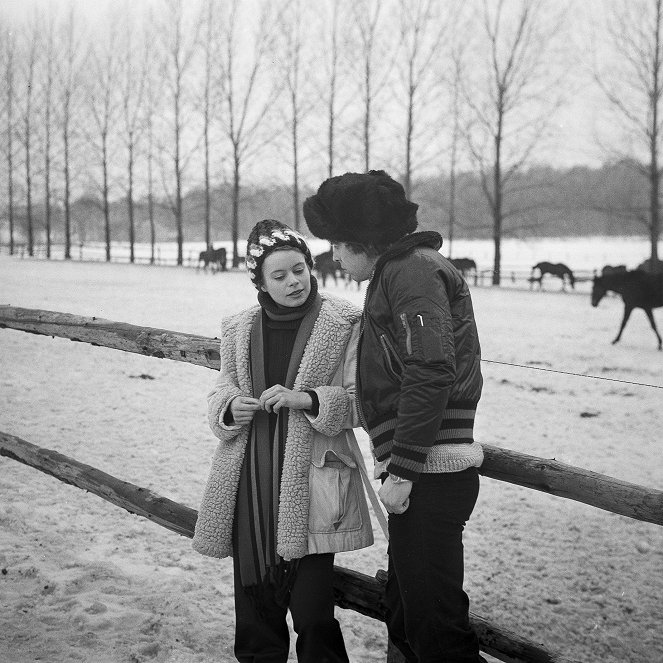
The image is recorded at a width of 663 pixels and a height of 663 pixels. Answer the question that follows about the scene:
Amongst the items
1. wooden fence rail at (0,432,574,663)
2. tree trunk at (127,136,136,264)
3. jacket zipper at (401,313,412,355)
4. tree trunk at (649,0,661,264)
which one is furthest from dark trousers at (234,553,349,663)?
tree trunk at (127,136,136,264)

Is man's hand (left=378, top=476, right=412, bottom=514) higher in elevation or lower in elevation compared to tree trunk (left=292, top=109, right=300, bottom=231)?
lower

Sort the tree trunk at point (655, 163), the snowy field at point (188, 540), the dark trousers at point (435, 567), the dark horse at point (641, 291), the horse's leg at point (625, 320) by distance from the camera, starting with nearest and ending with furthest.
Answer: the dark trousers at point (435, 567)
the snowy field at point (188, 540)
the horse's leg at point (625, 320)
the dark horse at point (641, 291)
the tree trunk at point (655, 163)

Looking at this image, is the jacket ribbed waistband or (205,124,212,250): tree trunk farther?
(205,124,212,250): tree trunk

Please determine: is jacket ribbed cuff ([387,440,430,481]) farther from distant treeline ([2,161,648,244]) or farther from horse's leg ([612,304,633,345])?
distant treeline ([2,161,648,244])

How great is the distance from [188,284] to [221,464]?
59.6 feet

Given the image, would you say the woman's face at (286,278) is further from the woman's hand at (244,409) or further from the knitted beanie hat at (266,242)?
the woman's hand at (244,409)

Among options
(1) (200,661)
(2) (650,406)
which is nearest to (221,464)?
(1) (200,661)


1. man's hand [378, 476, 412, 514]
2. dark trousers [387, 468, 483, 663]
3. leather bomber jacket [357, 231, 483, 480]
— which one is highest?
leather bomber jacket [357, 231, 483, 480]

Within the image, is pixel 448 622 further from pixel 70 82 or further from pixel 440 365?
pixel 70 82

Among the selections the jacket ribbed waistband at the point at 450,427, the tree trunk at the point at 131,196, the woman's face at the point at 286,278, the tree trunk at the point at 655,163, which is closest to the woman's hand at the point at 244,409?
the woman's face at the point at 286,278

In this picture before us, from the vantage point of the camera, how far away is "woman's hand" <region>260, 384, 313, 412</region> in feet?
6.64

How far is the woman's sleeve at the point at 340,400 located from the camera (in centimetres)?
202

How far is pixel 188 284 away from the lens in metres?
19.8

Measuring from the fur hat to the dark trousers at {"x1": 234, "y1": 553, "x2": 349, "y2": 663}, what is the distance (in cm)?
99
